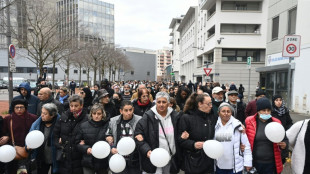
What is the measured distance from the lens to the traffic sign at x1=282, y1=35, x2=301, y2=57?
586cm

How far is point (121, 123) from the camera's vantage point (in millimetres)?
3436

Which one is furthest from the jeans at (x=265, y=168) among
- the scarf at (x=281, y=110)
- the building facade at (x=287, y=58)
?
the building facade at (x=287, y=58)

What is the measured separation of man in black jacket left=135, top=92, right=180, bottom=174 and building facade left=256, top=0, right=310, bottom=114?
347 inches

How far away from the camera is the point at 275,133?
2998 mm

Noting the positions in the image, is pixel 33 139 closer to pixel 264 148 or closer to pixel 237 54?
pixel 264 148

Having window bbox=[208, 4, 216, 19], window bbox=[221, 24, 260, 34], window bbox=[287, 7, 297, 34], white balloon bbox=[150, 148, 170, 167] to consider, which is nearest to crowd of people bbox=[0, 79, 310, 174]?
white balloon bbox=[150, 148, 170, 167]

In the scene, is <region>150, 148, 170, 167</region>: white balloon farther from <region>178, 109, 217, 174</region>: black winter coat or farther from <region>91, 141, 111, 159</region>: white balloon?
<region>91, 141, 111, 159</region>: white balloon

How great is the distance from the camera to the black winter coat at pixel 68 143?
11.5 feet

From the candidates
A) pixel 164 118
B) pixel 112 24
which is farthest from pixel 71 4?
pixel 164 118

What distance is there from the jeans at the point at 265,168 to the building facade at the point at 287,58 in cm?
785

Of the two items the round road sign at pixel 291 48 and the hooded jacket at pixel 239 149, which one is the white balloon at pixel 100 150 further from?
the round road sign at pixel 291 48

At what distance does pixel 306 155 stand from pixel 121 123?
263 cm

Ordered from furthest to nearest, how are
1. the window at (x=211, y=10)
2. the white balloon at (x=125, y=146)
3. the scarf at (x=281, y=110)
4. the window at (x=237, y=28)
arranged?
the window at (x=211, y=10) < the window at (x=237, y=28) < the scarf at (x=281, y=110) < the white balloon at (x=125, y=146)

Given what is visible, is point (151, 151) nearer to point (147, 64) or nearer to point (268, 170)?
point (268, 170)
